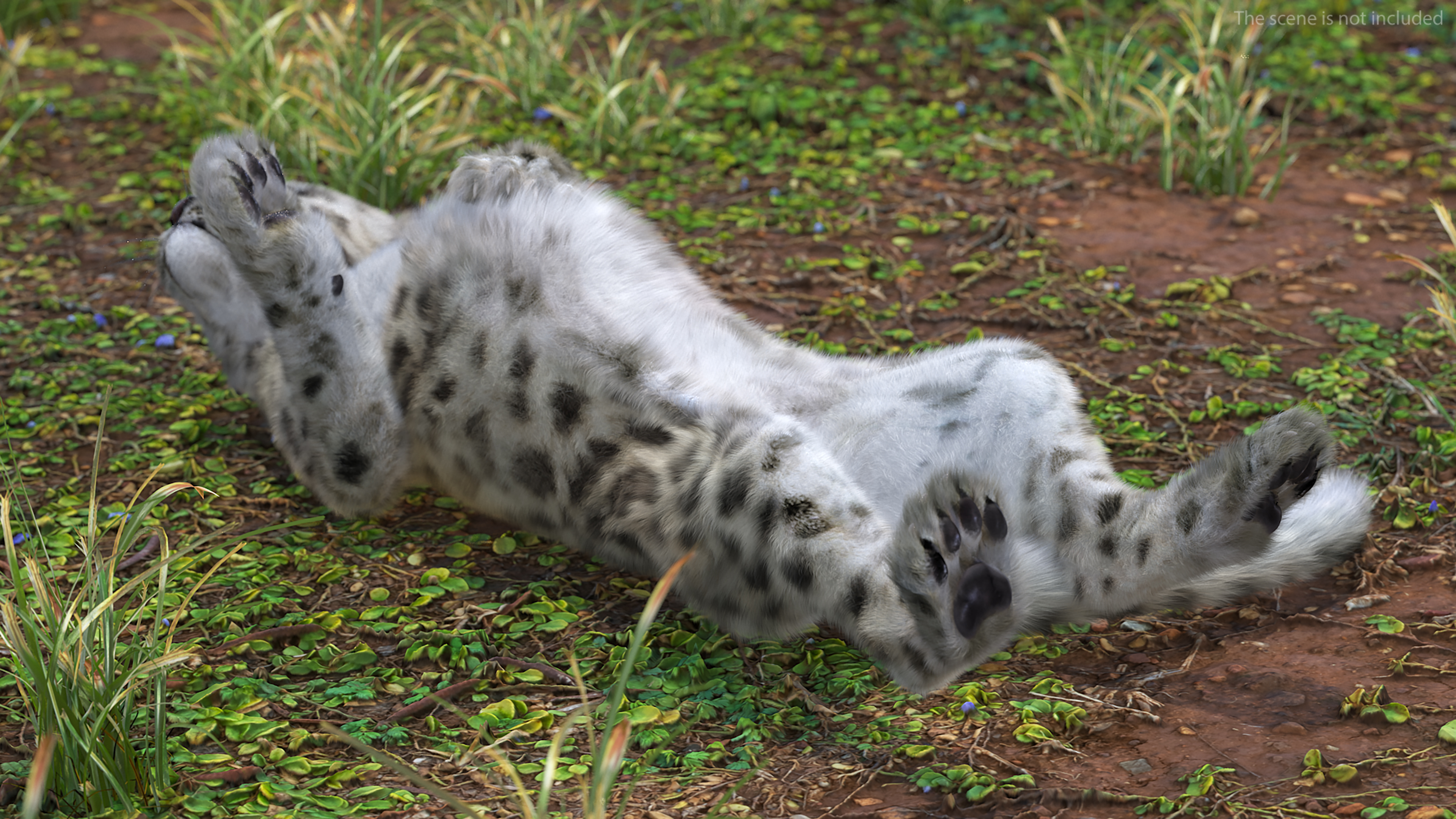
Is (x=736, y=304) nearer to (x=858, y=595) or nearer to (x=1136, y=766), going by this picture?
(x=858, y=595)

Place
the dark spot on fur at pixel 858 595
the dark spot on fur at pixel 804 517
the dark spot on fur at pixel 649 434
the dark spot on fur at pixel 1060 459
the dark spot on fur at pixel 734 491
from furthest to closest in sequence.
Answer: the dark spot on fur at pixel 649 434 < the dark spot on fur at pixel 1060 459 < the dark spot on fur at pixel 734 491 < the dark spot on fur at pixel 804 517 < the dark spot on fur at pixel 858 595

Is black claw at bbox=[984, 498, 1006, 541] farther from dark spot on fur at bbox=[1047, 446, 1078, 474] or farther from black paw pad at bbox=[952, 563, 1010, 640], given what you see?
dark spot on fur at bbox=[1047, 446, 1078, 474]

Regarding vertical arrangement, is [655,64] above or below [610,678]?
above

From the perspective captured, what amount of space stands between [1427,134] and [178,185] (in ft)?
20.9

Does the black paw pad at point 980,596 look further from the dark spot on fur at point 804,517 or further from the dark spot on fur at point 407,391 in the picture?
the dark spot on fur at point 407,391

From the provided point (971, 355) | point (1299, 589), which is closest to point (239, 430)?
point (971, 355)

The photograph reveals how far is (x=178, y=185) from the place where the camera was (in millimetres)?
6102

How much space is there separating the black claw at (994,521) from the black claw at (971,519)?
0.02 metres

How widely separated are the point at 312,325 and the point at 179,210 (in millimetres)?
895

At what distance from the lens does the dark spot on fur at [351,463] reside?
3.71m

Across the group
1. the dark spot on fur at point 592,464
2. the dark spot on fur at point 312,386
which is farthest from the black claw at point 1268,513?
the dark spot on fur at point 312,386

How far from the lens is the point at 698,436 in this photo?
329cm

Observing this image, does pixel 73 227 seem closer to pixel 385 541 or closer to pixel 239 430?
pixel 239 430

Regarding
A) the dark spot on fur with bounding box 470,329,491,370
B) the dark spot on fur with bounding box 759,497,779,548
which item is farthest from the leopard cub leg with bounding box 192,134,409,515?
the dark spot on fur with bounding box 759,497,779,548
